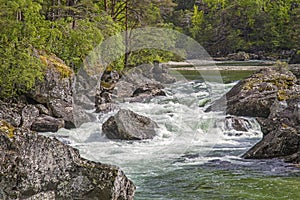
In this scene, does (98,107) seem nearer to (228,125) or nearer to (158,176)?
(228,125)

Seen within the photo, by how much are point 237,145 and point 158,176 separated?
177 inches

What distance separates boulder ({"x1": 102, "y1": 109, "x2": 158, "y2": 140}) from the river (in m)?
0.30

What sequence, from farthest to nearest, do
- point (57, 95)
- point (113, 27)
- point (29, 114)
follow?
point (113, 27) < point (57, 95) < point (29, 114)

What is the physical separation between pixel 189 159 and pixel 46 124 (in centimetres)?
581

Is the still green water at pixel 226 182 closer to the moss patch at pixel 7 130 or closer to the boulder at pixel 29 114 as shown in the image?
the moss patch at pixel 7 130

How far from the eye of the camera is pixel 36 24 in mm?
18484

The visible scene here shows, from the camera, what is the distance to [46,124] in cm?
1523

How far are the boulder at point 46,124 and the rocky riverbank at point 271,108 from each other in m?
6.96

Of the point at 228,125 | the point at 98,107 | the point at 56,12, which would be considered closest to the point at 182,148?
the point at 228,125

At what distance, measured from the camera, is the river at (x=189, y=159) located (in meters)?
8.82

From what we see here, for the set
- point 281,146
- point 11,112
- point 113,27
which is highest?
point 113,27

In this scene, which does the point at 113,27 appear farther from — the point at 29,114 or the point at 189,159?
the point at 189,159

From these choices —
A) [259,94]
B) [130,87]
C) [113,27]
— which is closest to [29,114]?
[259,94]

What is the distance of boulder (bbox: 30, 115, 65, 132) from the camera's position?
592 inches
